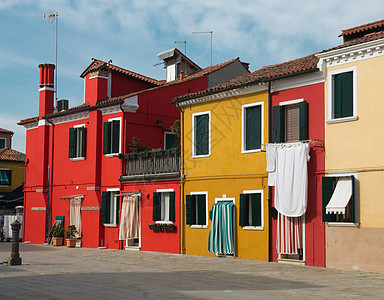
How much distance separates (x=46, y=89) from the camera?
3259 cm

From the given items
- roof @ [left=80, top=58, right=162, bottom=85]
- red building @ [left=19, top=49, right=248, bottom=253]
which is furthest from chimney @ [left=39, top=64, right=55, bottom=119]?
roof @ [left=80, top=58, right=162, bottom=85]

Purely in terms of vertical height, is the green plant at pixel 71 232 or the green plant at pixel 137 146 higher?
the green plant at pixel 137 146

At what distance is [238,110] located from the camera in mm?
21625

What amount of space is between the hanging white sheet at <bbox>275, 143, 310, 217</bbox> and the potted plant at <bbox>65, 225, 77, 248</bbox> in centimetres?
1250

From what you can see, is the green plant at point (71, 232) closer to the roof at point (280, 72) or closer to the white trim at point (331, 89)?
the roof at point (280, 72)

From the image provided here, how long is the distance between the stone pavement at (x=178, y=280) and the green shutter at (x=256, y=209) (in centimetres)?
142

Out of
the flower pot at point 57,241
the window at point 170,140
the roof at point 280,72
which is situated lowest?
the flower pot at point 57,241

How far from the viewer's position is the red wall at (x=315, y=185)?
1850 centimetres

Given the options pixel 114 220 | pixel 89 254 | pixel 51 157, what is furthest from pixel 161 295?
pixel 51 157

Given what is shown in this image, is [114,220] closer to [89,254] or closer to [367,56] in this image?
[89,254]

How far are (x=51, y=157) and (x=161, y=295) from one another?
835 inches

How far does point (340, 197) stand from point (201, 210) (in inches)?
263

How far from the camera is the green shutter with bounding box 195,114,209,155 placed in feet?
75.7

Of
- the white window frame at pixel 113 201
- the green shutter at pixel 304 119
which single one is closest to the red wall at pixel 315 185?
the green shutter at pixel 304 119
